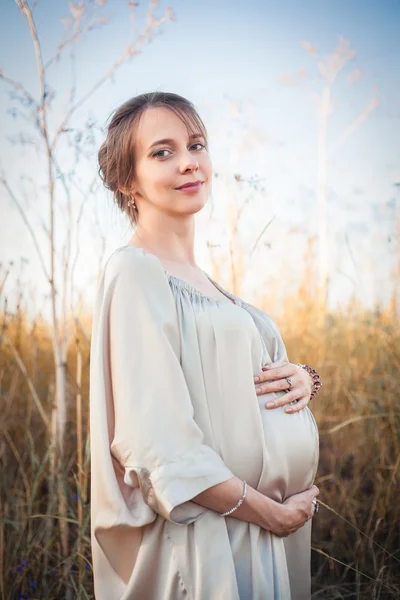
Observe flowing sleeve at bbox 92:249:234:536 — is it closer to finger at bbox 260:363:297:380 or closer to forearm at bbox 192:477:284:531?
forearm at bbox 192:477:284:531

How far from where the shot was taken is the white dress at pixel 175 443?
121 cm

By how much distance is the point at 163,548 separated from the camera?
4.19 ft

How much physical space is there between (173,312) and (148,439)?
0.31 m

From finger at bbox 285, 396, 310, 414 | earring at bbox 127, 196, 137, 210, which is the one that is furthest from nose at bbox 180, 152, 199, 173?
finger at bbox 285, 396, 310, 414

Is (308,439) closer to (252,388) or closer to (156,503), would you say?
(252,388)

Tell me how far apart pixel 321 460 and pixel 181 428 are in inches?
91.9

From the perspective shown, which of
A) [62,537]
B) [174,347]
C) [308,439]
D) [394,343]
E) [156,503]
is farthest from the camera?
[394,343]

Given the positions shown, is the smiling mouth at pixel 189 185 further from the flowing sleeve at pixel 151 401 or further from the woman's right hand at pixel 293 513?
the woman's right hand at pixel 293 513

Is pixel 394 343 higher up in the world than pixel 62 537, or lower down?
higher up

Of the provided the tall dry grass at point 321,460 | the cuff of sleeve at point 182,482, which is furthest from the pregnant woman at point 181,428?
the tall dry grass at point 321,460

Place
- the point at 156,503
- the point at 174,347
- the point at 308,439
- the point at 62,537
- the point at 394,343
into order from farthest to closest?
the point at 394,343 → the point at 62,537 → the point at 308,439 → the point at 174,347 → the point at 156,503

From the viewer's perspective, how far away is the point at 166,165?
4.94ft

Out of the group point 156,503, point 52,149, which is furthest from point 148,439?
point 52,149

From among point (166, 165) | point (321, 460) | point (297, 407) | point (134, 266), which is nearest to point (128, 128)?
point (166, 165)
